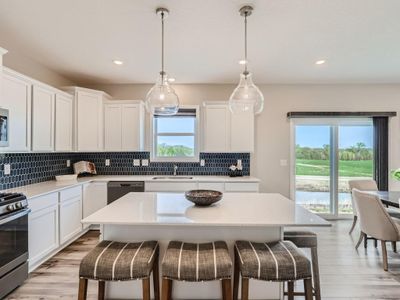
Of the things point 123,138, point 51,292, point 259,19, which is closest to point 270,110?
point 259,19

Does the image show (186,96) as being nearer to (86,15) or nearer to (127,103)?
(127,103)

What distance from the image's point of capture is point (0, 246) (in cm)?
209

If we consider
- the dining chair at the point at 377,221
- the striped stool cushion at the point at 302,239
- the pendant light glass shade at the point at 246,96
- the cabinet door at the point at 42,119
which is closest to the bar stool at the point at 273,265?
the striped stool cushion at the point at 302,239

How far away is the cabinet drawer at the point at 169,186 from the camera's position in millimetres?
3984

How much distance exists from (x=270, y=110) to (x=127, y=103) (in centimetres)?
273

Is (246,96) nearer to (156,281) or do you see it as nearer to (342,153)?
(156,281)

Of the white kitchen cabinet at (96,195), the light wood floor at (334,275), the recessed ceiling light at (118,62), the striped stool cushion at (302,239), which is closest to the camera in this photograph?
the striped stool cushion at (302,239)

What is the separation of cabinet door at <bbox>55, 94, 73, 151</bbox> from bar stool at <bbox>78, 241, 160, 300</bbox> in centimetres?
249

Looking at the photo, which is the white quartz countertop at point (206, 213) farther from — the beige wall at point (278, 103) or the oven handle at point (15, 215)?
the beige wall at point (278, 103)

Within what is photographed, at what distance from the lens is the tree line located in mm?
4746

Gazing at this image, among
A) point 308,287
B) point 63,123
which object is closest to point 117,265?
point 308,287

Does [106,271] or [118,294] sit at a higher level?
[106,271]

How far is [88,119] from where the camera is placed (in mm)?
4094

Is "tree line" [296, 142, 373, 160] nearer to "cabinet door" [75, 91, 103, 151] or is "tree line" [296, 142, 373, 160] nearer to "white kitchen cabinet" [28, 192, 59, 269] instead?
"cabinet door" [75, 91, 103, 151]
